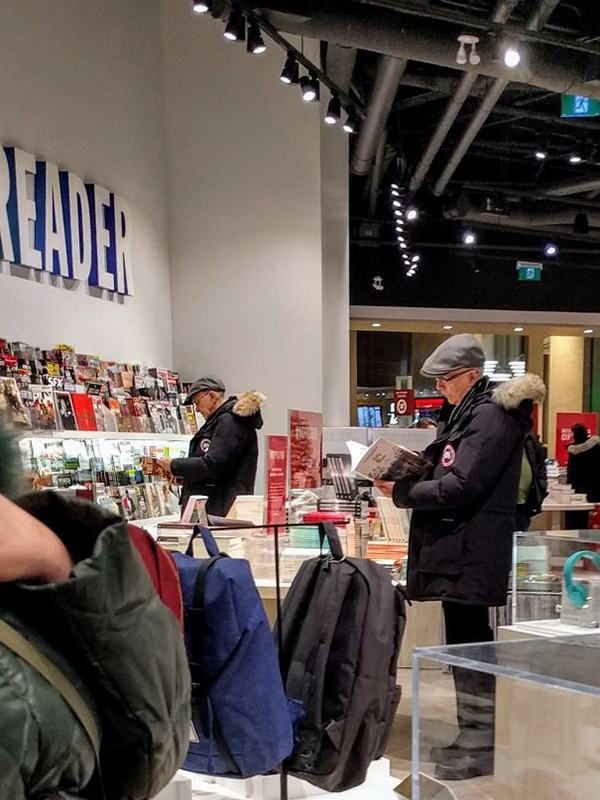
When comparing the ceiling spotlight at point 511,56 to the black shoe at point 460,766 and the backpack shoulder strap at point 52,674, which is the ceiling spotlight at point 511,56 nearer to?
the black shoe at point 460,766

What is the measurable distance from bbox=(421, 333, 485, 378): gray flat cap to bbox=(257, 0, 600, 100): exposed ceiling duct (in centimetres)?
285

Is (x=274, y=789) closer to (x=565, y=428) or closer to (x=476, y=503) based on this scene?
(x=476, y=503)

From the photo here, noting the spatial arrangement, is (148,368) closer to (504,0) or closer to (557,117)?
(504,0)

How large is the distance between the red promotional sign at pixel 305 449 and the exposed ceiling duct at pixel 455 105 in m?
3.16

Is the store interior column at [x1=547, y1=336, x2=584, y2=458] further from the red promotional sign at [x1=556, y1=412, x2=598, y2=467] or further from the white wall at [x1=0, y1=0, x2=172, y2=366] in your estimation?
the white wall at [x1=0, y1=0, x2=172, y2=366]

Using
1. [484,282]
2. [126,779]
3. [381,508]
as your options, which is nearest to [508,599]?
[381,508]

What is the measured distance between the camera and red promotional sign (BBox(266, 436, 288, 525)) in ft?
10.0

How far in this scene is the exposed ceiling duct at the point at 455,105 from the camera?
5299mm

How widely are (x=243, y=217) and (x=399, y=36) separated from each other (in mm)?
2294

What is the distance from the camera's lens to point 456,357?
3016 millimetres

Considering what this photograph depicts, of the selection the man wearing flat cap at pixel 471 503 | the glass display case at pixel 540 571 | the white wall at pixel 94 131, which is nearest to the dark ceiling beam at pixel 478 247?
the white wall at pixel 94 131

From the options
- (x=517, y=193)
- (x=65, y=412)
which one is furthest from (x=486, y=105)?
(x=65, y=412)

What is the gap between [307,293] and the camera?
22.9 ft

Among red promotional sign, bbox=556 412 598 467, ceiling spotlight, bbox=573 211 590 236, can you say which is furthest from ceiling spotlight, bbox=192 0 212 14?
red promotional sign, bbox=556 412 598 467
